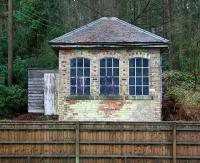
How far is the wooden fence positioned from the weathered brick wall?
218 inches

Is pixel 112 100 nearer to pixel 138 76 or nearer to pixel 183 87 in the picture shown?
pixel 138 76

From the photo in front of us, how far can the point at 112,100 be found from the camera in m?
20.3

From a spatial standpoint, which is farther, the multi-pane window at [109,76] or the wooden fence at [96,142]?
the multi-pane window at [109,76]

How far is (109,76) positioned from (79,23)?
14.8 meters

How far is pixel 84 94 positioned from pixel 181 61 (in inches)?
479

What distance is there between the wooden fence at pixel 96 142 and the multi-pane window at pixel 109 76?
586cm

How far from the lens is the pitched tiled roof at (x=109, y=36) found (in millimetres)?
20175

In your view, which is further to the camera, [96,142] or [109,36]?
[109,36]

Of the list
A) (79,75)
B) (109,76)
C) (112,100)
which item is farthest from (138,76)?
(79,75)

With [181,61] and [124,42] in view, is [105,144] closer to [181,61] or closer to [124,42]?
[124,42]

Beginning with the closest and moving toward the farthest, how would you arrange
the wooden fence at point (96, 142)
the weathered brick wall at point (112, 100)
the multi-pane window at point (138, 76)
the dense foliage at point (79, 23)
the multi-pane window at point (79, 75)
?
the wooden fence at point (96, 142) < the weathered brick wall at point (112, 100) < the multi-pane window at point (138, 76) < the multi-pane window at point (79, 75) < the dense foliage at point (79, 23)

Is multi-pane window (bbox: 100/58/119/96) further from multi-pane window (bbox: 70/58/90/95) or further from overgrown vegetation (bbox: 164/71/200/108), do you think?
overgrown vegetation (bbox: 164/71/200/108)

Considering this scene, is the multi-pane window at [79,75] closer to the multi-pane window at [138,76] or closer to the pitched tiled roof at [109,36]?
the pitched tiled roof at [109,36]

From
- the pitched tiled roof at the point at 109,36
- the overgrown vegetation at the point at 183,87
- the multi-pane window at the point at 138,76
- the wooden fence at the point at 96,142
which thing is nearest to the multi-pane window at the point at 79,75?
the pitched tiled roof at the point at 109,36
